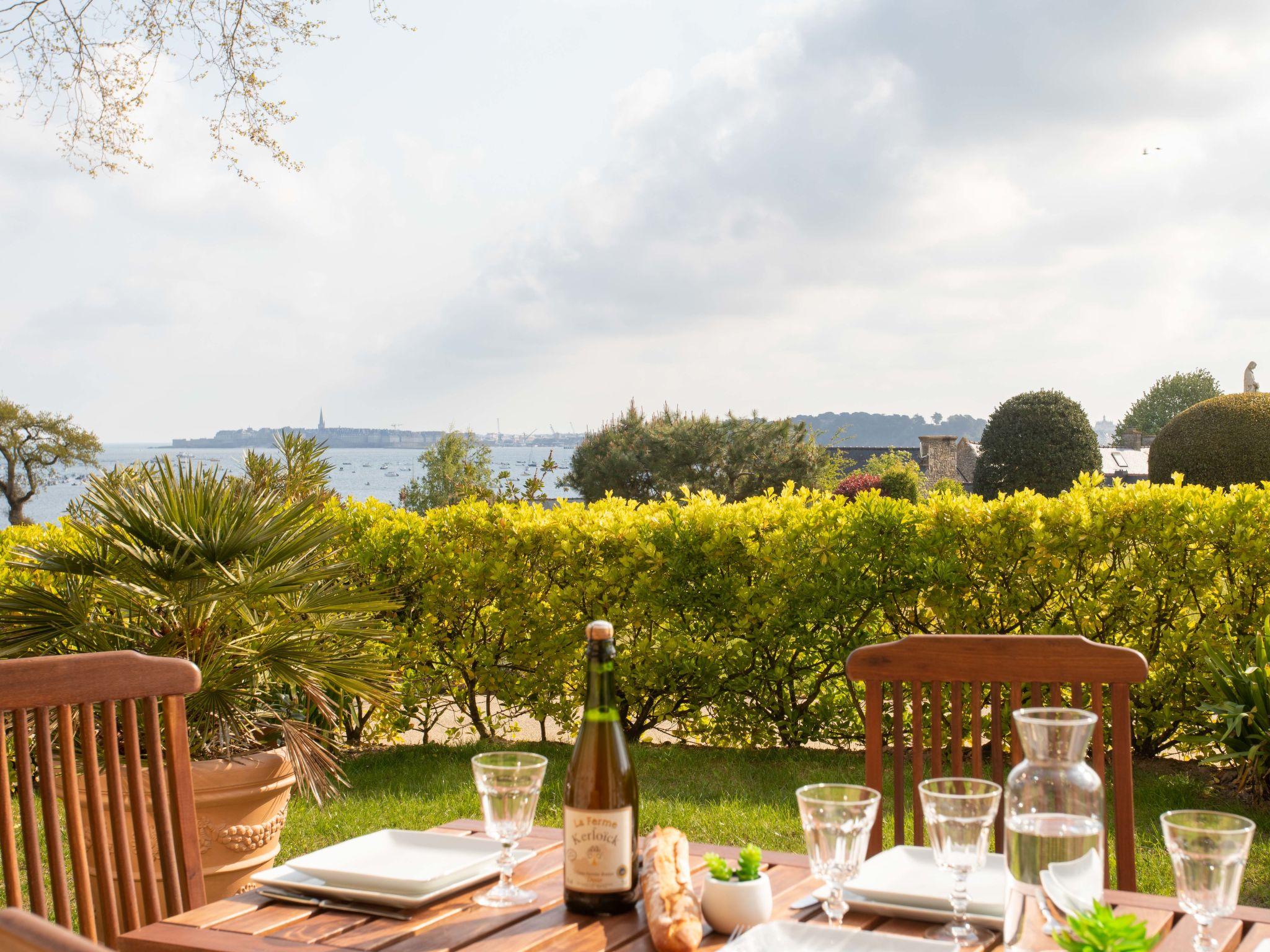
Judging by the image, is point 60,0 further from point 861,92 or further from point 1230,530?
point 1230,530

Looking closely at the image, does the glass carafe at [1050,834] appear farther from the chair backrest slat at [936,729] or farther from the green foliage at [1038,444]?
the green foliage at [1038,444]

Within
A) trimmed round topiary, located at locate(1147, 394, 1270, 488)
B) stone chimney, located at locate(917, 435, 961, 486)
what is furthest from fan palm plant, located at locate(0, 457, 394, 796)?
stone chimney, located at locate(917, 435, 961, 486)

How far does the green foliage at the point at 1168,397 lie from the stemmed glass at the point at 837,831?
57952 mm

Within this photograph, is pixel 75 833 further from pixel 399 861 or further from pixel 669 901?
pixel 669 901

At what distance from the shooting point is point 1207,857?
107 cm

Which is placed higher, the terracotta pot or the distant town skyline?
the distant town skyline

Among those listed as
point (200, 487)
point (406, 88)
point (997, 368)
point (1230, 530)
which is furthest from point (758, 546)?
point (997, 368)

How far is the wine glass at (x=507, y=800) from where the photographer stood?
134 centimetres

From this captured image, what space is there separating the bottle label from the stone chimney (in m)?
32.2

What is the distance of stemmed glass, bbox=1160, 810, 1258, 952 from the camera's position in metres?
1.07

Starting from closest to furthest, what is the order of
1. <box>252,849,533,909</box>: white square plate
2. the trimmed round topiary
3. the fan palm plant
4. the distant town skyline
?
<box>252,849,533,909</box>: white square plate < the fan palm plant < the distant town skyline < the trimmed round topiary

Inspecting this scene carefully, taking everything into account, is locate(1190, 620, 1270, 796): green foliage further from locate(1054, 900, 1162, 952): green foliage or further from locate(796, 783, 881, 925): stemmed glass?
locate(1054, 900, 1162, 952): green foliage

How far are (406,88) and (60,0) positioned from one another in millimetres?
1883

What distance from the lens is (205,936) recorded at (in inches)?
50.0
